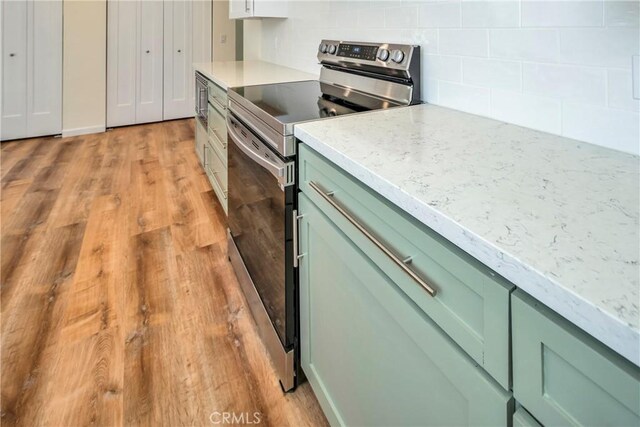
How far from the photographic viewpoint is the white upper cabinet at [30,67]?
410cm

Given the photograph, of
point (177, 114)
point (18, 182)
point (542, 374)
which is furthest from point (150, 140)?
point (542, 374)

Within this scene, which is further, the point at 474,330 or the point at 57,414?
the point at 57,414

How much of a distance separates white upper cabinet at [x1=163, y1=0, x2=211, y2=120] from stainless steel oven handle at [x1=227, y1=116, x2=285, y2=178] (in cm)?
417

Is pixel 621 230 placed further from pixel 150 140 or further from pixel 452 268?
pixel 150 140

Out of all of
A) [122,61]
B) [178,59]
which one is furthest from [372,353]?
[178,59]

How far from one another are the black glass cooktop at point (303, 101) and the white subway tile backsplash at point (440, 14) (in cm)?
31

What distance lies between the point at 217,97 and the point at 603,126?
Answer: 6.40ft

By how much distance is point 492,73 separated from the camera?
1.16 m

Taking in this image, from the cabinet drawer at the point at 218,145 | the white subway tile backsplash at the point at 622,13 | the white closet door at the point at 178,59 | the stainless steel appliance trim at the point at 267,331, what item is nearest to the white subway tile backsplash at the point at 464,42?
the white subway tile backsplash at the point at 622,13

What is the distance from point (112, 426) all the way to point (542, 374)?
1.25 metres

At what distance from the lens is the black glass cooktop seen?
125 centimetres

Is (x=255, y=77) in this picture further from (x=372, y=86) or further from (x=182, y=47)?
(x=182, y=47)

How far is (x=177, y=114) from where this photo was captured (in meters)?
5.50

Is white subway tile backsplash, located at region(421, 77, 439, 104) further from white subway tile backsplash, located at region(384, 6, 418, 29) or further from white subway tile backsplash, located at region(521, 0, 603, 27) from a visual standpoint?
white subway tile backsplash, located at region(521, 0, 603, 27)
